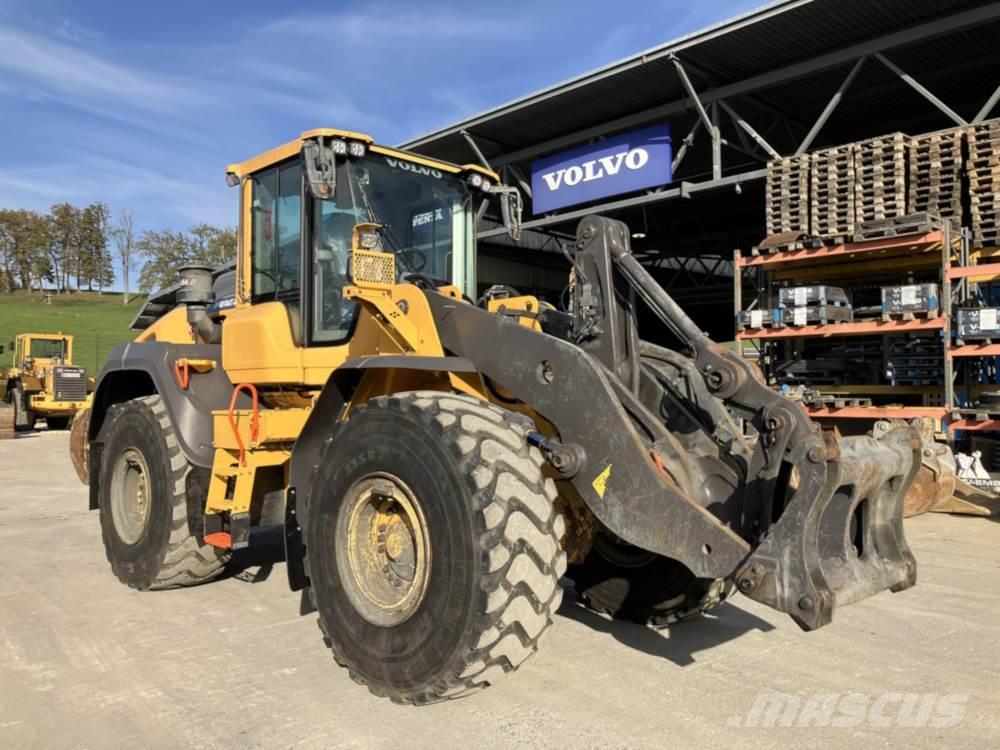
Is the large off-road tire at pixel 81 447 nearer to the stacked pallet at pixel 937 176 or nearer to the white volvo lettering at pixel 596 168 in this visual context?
the stacked pallet at pixel 937 176

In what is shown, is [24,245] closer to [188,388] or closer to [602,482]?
[188,388]

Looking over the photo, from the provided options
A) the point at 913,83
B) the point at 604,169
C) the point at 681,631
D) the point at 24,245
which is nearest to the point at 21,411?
the point at 604,169

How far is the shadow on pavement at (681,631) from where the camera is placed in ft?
15.0

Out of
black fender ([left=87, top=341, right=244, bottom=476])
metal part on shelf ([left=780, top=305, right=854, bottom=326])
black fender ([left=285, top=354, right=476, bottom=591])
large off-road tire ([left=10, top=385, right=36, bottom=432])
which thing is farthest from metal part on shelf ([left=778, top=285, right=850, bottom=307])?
large off-road tire ([left=10, top=385, right=36, bottom=432])

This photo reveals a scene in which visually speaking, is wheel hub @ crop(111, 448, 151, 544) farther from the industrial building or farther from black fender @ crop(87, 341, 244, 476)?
the industrial building

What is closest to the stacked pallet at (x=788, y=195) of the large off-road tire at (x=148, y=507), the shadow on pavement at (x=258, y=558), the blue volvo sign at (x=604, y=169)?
the blue volvo sign at (x=604, y=169)

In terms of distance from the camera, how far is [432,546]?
3.59 m

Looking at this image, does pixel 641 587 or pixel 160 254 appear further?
pixel 160 254


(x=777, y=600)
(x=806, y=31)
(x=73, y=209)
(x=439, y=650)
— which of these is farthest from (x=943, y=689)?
(x=73, y=209)

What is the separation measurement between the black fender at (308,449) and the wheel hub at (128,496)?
2.13 metres

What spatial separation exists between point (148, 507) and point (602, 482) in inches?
149

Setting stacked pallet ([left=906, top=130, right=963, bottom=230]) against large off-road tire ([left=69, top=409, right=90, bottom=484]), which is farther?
stacked pallet ([left=906, top=130, right=963, bottom=230])

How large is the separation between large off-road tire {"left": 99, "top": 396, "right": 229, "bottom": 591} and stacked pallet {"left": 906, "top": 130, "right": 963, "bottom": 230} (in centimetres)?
1002

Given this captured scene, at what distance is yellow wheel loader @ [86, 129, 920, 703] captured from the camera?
11.1 feet
